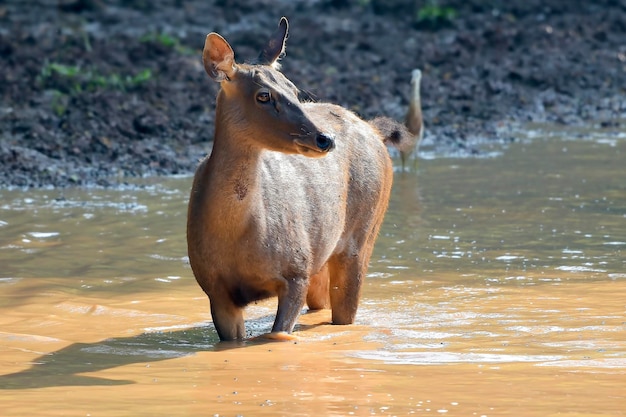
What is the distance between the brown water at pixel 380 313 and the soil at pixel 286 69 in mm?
1408

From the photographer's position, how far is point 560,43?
2077cm

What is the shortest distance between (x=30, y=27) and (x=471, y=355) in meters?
14.9

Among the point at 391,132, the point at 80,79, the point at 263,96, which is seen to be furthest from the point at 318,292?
the point at 80,79

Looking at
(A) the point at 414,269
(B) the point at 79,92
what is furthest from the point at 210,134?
(A) the point at 414,269

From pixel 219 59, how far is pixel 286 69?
1133 cm

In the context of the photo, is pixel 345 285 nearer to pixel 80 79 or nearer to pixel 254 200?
pixel 254 200

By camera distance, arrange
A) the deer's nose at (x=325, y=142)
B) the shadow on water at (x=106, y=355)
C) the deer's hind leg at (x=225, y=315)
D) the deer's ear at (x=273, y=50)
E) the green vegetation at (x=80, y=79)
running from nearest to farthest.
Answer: the shadow on water at (x=106, y=355), the deer's nose at (x=325, y=142), the deer's hind leg at (x=225, y=315), the deer's ear at (x=273, y=50), the green vegetation at (x=80, y=79)

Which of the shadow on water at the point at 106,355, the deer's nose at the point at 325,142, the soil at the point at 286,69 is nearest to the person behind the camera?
the shadow on water at the point at 106,355

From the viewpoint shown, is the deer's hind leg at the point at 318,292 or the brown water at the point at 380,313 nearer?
the brown water at the point at 380,313

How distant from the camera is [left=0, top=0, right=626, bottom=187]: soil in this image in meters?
14.3

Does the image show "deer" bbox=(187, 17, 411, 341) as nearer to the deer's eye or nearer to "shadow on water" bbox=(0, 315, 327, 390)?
the deer's eye

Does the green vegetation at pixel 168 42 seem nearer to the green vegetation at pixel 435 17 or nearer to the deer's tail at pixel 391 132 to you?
the green vegetation at pixel 435 17

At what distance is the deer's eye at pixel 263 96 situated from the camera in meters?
7.12

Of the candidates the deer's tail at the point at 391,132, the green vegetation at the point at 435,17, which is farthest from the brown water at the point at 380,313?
the green vegetation at the point at 435,17
